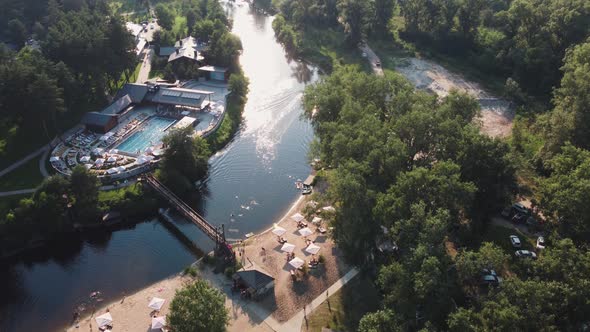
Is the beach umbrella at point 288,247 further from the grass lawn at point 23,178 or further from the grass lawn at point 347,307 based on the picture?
the grass lawn at point 23,178

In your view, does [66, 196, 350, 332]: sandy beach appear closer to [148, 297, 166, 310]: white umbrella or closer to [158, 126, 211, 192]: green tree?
[148, 297, 166, 310]: white umbrella

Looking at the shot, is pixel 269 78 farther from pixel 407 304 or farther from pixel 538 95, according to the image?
pixel 407 304

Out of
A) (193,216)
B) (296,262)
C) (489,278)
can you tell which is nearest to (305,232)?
(296,262)

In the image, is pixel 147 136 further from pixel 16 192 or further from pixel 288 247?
pixel 288 247

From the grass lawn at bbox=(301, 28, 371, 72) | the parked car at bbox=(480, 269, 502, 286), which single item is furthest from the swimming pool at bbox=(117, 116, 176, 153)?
the parked car at bbox=(480, 269, 502, 286)

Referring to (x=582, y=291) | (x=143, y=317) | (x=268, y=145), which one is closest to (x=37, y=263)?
(x=143, y=317)
